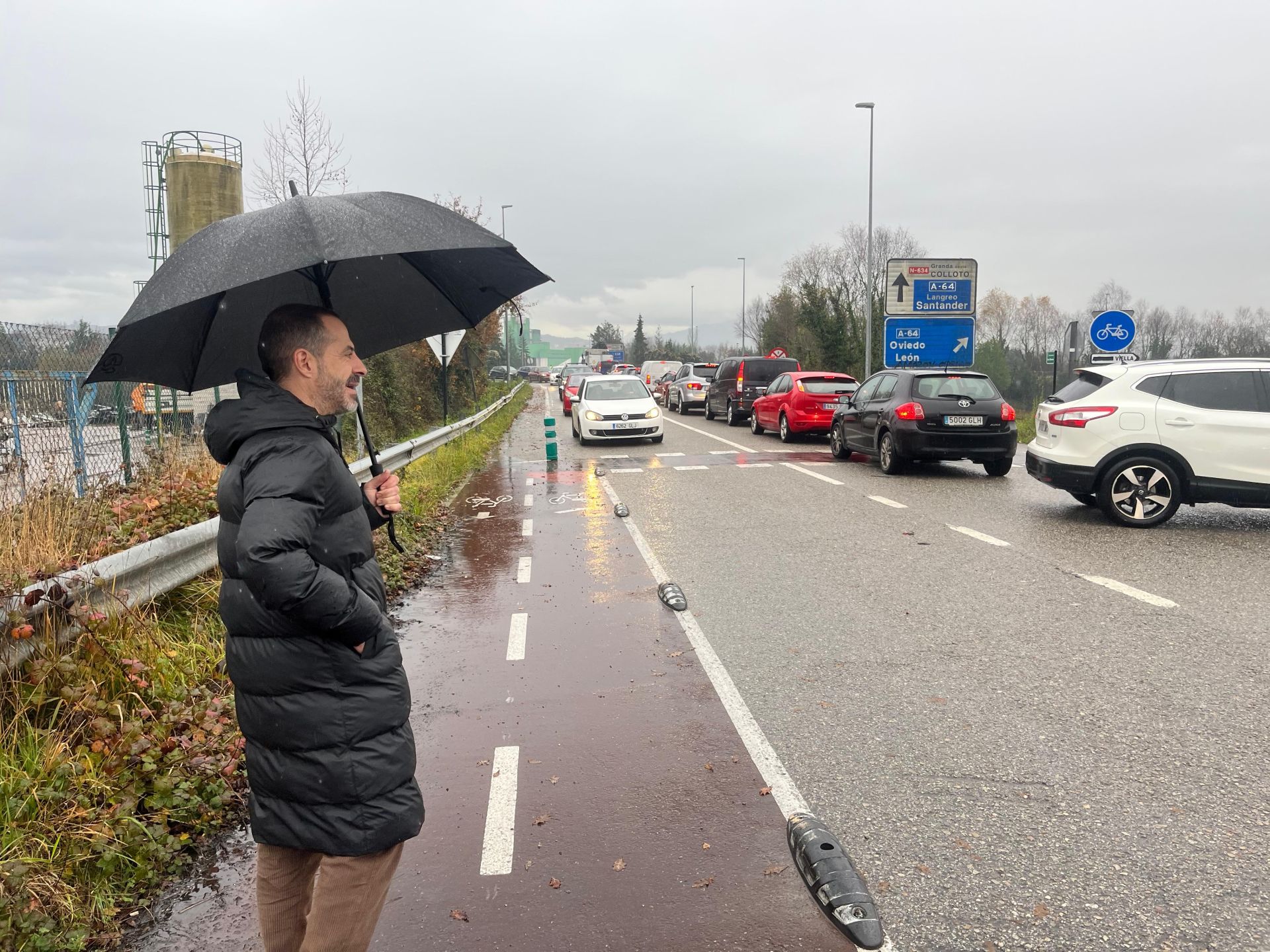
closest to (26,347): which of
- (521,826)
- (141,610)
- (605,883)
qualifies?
(141,610)

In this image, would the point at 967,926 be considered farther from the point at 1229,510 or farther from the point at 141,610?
the point at 1229,510

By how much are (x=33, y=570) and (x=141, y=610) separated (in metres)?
0.61

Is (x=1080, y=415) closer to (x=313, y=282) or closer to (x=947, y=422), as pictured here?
(x=947, y=422)

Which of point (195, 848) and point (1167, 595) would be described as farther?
point (1167, 595)

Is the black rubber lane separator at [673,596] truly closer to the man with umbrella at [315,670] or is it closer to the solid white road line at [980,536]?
the solid white road line at [980,536]

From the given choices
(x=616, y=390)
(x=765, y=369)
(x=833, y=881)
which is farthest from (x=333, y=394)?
(x=765, y=369)

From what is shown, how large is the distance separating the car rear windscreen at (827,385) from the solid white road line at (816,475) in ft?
15.9

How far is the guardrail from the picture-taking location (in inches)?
159

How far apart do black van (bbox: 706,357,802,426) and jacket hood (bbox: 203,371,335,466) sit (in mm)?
23975

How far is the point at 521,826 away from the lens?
363 cm

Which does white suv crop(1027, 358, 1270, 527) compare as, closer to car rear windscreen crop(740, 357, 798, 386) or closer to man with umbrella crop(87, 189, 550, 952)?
man with umbrella crop(87, 189, 550, 952)

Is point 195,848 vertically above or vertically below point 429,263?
below

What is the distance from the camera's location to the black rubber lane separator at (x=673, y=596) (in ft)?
22.3

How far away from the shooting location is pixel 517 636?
6289mm
